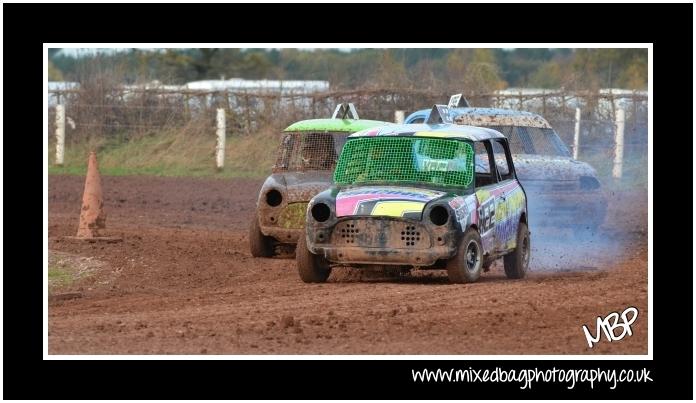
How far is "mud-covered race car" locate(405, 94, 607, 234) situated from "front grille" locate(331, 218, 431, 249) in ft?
17.0

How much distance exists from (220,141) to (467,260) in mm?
17244

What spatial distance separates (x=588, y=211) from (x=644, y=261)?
243 cm

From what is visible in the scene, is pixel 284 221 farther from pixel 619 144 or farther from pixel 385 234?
pixel 619 144

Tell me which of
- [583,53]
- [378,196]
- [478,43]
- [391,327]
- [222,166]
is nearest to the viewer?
[391,327]

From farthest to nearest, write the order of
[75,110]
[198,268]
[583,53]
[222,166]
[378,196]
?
[583,53] → [75,110] → [222,166] → [198,268] → [378,196]

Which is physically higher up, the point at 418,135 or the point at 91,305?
the point at 418,135

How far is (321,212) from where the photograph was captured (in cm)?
1209

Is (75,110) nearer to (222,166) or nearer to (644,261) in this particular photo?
(222,166)

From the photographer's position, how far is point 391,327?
1009cm

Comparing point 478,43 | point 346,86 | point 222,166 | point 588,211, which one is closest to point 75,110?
point 222,166

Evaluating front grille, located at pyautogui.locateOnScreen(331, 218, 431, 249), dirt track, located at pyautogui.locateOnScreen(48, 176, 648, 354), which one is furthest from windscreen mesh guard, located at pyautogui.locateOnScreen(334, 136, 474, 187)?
dirt track, located at pyautogui.locateOnScreen(48, 176, 648, 354)

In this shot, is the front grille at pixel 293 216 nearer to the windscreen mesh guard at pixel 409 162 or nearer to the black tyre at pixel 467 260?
the windscreen mesh guard at pixel 409 162

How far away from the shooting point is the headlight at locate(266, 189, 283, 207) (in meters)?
14.7

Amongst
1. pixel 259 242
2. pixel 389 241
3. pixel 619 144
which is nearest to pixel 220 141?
pixel 619 144
